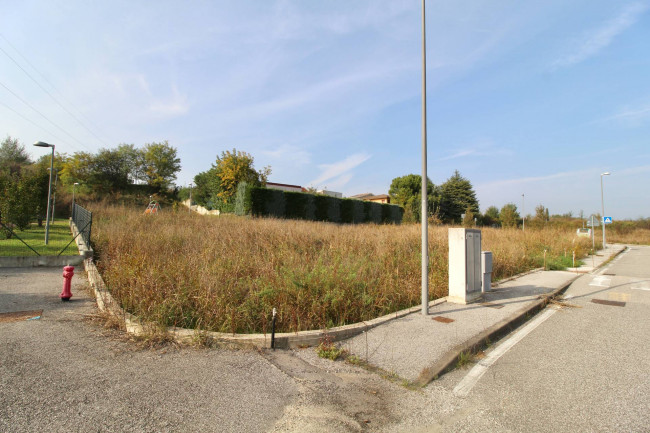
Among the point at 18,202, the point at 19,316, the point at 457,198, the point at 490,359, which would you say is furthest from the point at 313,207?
the point at 457,198

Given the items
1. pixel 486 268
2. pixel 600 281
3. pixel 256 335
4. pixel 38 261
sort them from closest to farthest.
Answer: pixel 256 335 < pixel 486 268 < pixel 600 281 < pixel 38 261

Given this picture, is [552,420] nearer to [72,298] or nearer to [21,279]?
[72,298]

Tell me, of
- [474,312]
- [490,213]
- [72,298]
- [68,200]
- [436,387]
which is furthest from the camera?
[490,213]

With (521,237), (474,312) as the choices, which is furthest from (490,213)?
(474,312)

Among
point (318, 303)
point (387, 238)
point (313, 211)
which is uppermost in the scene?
point (313, 211)

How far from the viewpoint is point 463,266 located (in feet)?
21.1

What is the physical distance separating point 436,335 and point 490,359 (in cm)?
75

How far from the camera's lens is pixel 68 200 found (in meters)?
31.6

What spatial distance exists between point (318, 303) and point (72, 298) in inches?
217

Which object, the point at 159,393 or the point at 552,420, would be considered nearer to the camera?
the point at 552,420

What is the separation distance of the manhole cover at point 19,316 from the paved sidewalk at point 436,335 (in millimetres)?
5222

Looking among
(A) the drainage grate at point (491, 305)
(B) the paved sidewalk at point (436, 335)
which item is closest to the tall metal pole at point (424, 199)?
(B) the paved sidewalk at point (436, 335)

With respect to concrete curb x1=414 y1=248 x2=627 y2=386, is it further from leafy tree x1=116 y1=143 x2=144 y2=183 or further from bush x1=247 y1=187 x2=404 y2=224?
leafy tree x1=116 y1=143 x2=144 y2=183

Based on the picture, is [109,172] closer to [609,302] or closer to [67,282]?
[67,282]
